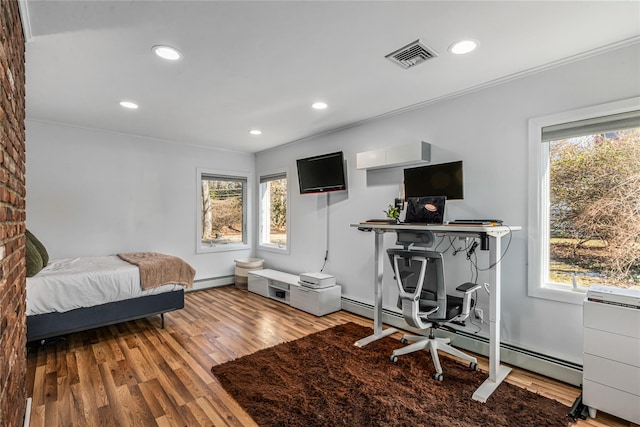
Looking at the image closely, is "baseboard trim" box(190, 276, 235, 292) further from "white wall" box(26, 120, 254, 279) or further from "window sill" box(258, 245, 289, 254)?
"window sill" box(258, 245, 289, 254)

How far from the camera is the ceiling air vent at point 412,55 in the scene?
2201 mm

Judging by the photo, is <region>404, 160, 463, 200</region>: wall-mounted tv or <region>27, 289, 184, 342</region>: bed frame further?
<region>404, 160, 463, 200</region>: wall-mounted tv

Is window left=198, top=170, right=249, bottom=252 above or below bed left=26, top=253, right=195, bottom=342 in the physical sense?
above

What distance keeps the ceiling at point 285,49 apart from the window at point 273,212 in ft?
6.94

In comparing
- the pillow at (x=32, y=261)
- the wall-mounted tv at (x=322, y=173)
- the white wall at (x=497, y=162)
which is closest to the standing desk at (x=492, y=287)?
the white wall at (x=497, y=162)

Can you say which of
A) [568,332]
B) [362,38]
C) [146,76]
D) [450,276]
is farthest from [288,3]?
[568,332]

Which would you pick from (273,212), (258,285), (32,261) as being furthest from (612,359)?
(273,212)

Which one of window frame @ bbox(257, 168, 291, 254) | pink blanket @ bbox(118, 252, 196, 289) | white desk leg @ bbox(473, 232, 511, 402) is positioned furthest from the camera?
window frame @ bbox(257, 168, 291, 254)

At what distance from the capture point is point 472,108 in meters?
3.00

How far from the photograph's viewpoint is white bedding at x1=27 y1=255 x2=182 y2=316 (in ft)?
9.35

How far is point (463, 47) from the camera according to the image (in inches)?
87.7

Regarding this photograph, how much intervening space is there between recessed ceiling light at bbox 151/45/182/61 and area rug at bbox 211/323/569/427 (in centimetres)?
253

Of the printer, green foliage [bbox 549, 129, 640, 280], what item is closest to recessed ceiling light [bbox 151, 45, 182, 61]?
the printer

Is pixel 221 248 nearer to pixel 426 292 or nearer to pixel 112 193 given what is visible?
pixel 112 193
